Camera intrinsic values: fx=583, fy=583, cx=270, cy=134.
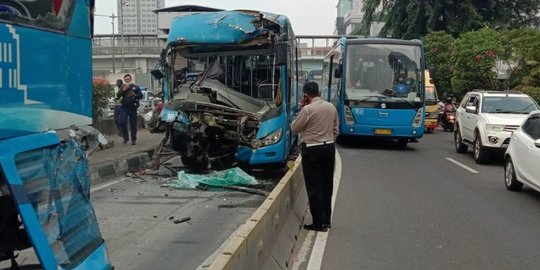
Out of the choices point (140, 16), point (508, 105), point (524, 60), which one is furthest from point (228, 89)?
point (140, 16)

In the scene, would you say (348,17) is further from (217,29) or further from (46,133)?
(46,133)

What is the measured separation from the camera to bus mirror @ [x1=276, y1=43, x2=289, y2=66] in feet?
34.8

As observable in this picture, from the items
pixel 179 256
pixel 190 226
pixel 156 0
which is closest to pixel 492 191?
pixel 190 226

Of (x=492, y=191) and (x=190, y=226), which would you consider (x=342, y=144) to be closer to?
(x=492, y=191)

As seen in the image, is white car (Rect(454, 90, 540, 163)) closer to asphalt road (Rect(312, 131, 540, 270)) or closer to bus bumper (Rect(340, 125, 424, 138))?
asphalt road (Rect(312, 131, 540, 270))

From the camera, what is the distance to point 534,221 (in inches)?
312

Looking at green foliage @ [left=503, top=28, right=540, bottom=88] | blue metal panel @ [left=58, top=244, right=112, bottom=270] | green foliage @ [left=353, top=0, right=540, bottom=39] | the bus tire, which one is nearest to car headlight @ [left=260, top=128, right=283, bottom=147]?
blue metal panel @ [left=58, top=244, right=112, bottom=270]

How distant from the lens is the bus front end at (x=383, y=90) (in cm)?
1692

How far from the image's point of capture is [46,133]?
3.42 meters

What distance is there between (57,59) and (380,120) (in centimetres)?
1401

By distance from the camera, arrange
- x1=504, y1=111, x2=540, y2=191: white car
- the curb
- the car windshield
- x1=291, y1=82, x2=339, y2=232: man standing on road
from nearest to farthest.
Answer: x1=291, y1=82, x2=339, y2=232: man standing on road < x1=504, y1=111, x2=540, y2=191: white car < the curb < the car windshield

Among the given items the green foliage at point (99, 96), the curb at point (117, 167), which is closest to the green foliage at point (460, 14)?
the green foliage at point (99, 96)

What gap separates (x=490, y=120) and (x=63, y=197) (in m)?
12.2

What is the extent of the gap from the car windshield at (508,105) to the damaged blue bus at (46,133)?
1268 cm
